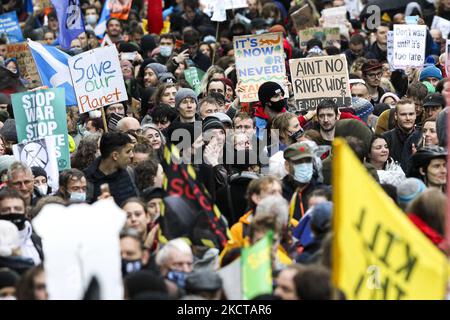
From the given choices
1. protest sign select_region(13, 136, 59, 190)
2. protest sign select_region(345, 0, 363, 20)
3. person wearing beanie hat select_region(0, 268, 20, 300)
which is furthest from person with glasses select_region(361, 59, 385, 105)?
protest sign select_region(345, 0, 363, 20)

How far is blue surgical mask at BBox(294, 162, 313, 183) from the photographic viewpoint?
10.9m

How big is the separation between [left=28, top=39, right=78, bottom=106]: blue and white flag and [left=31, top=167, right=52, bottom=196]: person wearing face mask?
10.9ft

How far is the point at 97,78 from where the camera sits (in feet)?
49.4

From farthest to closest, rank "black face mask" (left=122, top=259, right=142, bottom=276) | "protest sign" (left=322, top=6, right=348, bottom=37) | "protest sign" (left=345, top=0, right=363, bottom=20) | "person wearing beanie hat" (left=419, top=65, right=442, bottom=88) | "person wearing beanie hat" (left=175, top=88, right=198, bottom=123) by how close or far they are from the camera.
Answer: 1. "protest sign" (left=345, top=0, right=363, bottom=20)
2. "protest sign" (left=322, top=6, right=348, bottom=37)
3. "person wearing beanie hat" (left=419, top=65, right=442, bottom=88)
4. "person wearing beanie hat" (left=175, top=88, right=198, bottom=123)
5. "black face mask" (left=122, top=259, right=142, bottom=276)

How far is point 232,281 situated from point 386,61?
36.0ft

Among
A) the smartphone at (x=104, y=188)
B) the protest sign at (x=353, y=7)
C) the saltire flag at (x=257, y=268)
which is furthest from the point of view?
the protest sign at (x=353, y=7)

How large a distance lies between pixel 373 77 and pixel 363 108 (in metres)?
1.30

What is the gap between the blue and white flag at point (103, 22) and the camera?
23.0m

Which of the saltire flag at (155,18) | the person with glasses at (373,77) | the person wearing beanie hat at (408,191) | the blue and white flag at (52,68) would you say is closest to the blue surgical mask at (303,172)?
the person wearing beanie hat at (408,191)

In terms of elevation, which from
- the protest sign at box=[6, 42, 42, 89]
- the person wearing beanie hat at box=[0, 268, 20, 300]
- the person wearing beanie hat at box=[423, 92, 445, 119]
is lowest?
the protest sign at box=[6, 42, 42, 89]

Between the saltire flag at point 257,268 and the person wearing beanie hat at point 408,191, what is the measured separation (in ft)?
7.47

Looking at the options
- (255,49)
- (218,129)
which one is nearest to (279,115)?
(218,129)

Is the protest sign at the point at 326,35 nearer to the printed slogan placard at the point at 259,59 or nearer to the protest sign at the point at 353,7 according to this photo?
the protest sign at the point at 353,7

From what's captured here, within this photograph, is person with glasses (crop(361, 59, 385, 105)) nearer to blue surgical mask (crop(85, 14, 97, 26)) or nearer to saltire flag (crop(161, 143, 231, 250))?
saltire flag (crop(161, 143, 231, 250))
